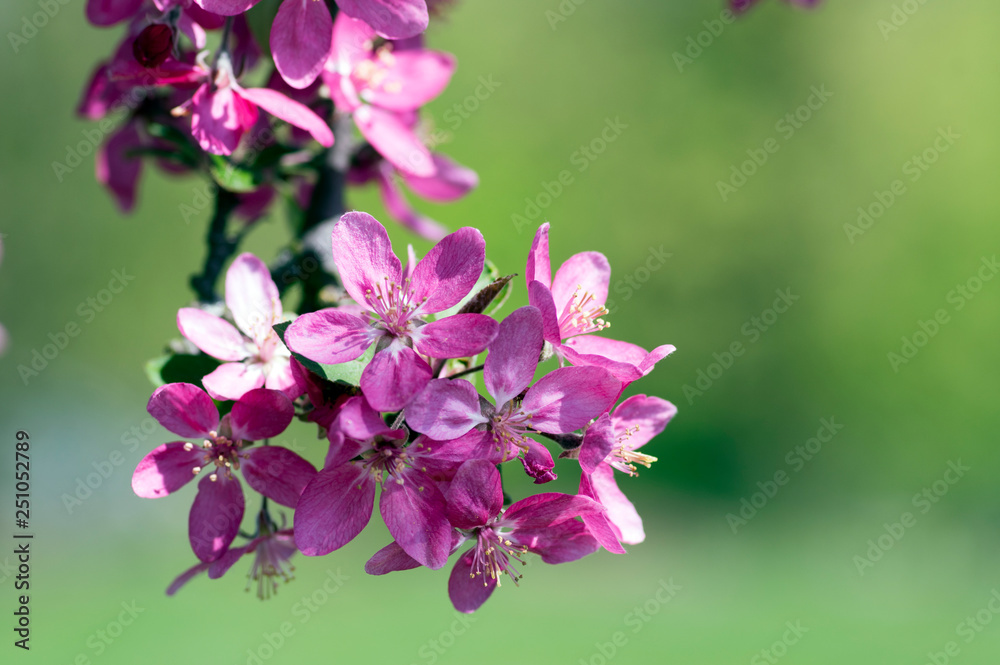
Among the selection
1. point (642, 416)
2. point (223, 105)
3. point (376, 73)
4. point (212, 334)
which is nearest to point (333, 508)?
point (212, 334)

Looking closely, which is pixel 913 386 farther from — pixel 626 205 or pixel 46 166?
pixel 46 166

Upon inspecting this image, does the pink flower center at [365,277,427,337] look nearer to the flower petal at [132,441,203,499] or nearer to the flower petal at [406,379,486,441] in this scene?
the flower petal at [406,379,486,441]

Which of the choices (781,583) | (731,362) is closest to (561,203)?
(731,362)

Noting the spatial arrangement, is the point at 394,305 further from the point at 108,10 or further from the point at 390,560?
the point at 108,10

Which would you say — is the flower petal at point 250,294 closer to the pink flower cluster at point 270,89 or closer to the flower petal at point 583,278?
the pink flower cluster at point 270,89

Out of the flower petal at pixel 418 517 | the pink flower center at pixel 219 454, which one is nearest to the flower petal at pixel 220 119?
the pink flower center at pixel 219 454

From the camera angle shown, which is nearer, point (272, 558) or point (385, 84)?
point (272, 558)

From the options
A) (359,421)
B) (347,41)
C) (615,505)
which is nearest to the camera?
(359,421)

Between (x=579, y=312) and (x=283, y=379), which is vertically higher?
(x=579, y=312)
